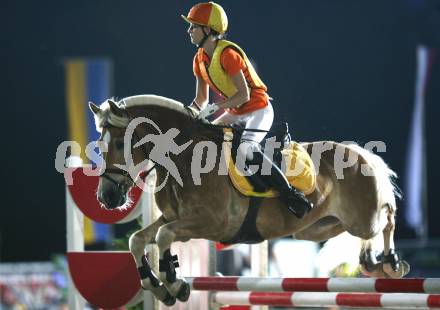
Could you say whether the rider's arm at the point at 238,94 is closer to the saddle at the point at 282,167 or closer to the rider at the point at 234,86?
the rider at the point at 234,86

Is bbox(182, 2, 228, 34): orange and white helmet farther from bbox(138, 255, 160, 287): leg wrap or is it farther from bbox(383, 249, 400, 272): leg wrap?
bbox(383, 249, 400, 272): leg wrap

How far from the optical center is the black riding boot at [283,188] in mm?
4395

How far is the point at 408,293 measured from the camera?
430 cm

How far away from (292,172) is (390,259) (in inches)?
33.4

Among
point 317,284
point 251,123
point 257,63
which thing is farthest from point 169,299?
point 257,63

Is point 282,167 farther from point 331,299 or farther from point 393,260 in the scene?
point 393,260

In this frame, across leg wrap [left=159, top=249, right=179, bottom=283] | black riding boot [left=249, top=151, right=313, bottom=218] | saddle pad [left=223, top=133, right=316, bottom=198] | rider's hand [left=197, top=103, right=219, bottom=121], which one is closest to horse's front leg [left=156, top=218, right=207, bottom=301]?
leg wrap [left=159, top=249, right=179, bottom=283]

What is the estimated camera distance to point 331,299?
455 centimetres

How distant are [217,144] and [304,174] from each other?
0.48 meters

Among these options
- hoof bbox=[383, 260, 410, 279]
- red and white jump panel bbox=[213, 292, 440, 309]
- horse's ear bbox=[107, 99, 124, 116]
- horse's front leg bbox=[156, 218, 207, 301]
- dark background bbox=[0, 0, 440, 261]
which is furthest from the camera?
dark background bbox=[0, 0, 440, 261]

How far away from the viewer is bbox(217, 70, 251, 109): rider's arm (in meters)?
4.34

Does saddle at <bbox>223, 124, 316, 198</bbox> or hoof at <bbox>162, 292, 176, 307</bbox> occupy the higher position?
saddle at <bbox>223, 124, 316, 198</bbox>

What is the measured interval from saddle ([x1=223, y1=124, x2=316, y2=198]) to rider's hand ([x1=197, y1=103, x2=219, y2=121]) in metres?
0.17

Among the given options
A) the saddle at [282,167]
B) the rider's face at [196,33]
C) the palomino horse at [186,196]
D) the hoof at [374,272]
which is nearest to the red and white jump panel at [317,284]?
the palomino horse at [186,196]
